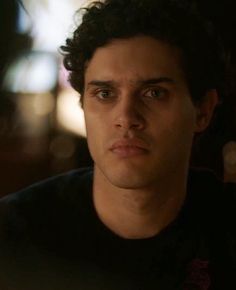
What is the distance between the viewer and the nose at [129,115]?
2.30 feet

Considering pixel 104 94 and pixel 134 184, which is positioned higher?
pixel 104 94

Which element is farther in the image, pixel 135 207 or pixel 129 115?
pixel 135 207

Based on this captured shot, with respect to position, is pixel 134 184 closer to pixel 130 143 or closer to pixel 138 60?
pixel 130 143

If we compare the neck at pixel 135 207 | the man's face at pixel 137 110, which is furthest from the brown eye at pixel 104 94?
the neck at pixel 135 207

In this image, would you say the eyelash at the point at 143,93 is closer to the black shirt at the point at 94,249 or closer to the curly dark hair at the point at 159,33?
the curly dark hair at the point at 159,33

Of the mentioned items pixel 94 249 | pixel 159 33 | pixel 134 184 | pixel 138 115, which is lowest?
pixel 94 249

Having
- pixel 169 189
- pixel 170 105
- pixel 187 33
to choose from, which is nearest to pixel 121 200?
pixel 169 189

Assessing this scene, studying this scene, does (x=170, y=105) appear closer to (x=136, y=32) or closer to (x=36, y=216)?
(x=136, y=32)

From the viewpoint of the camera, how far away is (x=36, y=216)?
0.79 metres

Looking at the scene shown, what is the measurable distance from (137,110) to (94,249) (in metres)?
0.23

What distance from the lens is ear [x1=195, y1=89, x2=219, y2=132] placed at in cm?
81

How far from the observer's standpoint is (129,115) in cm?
70

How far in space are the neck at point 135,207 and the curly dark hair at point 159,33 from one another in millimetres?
156

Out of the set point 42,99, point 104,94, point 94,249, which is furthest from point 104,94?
point 94,249
